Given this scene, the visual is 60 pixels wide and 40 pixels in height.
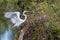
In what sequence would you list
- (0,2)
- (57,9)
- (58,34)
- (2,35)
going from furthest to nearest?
(2,35) < (0,2) < (57,9) < (58,34)

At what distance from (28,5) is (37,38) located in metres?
0.43

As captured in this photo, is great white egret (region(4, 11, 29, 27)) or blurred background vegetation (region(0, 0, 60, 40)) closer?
blurred background vegetation (region(0, 0, 60, 40))

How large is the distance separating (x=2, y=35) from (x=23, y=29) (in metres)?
0.49

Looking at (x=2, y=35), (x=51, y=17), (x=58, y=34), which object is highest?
(x=51, y=17)

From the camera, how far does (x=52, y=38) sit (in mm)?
2016

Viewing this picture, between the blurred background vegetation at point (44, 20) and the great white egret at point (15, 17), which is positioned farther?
the great white egret at point (15, 17)

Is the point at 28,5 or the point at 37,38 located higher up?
the point at 28,5

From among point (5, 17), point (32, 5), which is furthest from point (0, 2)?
point (32, 5)

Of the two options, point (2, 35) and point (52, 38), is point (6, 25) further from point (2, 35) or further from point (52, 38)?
point (52, 38)

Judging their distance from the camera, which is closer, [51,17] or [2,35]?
[51,17]

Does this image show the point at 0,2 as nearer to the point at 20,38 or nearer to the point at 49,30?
the point at 20,38

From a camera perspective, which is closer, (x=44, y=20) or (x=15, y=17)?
(x=44, y=20)

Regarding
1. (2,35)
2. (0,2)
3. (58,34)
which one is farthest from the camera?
(2,35)

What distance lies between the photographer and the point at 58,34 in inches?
77.9
